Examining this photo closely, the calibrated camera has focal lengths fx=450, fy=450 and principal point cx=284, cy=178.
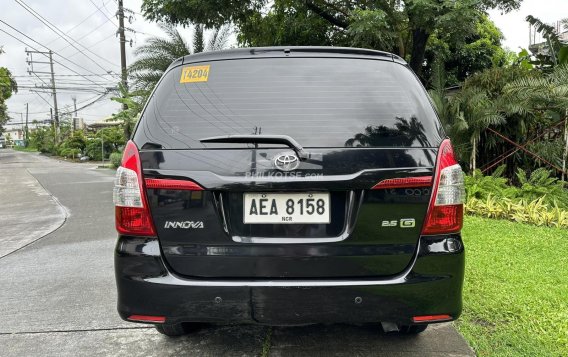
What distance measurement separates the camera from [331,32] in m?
12.3

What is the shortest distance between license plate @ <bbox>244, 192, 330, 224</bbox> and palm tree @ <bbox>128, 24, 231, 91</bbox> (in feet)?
39.3

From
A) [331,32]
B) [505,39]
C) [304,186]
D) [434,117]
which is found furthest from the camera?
[505,39]

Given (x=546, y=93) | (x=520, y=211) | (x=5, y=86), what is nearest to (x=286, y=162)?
(x=520, y=211)

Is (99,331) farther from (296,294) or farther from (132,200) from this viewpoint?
(296,294)

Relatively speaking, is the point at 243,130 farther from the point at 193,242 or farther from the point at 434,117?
the point at 434,117

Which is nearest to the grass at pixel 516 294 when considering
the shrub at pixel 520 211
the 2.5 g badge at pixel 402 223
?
the shrub at pixel 520 211

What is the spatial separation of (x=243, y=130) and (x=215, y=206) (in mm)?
355

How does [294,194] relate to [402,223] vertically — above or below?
above

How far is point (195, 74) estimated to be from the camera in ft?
7.26

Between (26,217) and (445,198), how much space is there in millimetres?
8060

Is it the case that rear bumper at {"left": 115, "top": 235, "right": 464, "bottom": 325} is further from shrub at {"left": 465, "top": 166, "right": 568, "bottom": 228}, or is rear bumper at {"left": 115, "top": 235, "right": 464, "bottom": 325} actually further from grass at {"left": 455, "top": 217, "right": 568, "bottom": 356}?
shrub at {"left": 465, "top": 166, "right": 568, "bottom": 228}

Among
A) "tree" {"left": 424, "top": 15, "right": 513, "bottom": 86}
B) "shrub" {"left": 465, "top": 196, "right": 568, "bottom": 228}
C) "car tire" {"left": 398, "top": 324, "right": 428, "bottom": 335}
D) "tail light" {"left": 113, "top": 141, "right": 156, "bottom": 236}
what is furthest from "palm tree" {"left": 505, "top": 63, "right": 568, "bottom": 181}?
"tree" {"left": 424, "top": 15, "right": 513, "bottom": 86}

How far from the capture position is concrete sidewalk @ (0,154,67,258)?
241 inches

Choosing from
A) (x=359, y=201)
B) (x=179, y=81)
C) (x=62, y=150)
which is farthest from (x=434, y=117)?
(x=62, y=150)
